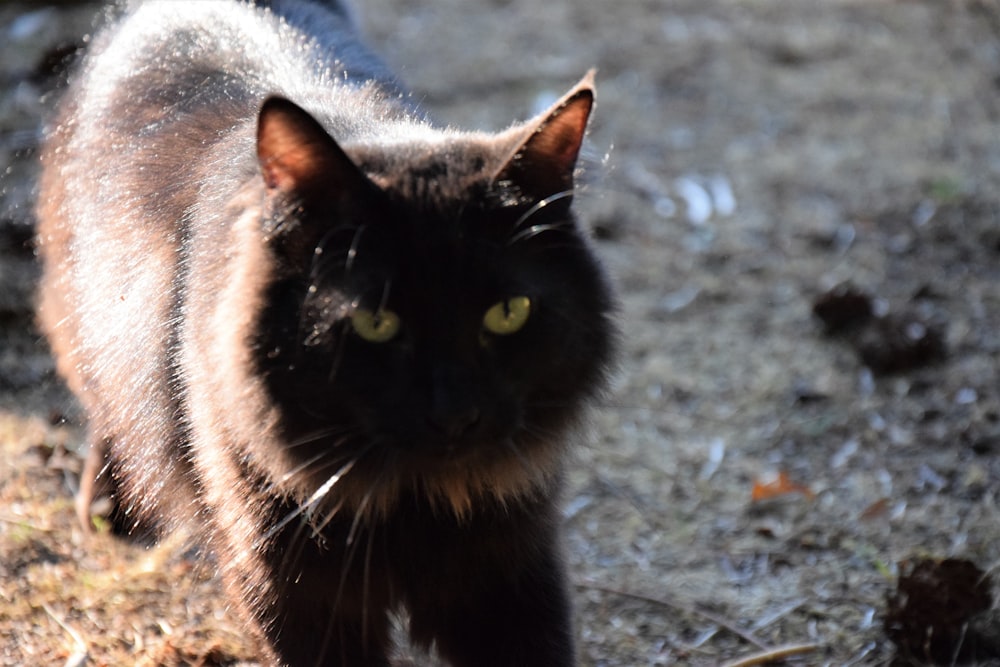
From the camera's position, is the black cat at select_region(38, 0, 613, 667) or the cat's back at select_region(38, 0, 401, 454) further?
the cat's back at select_region(38, 0, 401, 454)

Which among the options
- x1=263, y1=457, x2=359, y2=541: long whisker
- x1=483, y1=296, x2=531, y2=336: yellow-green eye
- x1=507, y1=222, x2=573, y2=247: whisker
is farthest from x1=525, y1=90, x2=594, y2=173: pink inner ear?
x1=263, y1=457, x2=359, y2=541: long whisker

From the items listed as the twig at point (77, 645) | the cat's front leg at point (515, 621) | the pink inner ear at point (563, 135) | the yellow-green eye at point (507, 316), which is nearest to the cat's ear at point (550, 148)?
the pink inner ear at point (563, 135)

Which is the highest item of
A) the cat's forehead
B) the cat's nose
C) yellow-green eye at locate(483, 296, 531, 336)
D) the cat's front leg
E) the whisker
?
the cat's forehead

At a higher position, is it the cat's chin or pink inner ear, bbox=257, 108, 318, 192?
pink inner ear, bbox=257, 108, 318, 192

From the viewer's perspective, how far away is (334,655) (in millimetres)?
2203

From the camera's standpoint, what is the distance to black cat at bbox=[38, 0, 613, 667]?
1.87 m

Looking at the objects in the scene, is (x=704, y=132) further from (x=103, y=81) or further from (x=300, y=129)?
(x=300, y=129)

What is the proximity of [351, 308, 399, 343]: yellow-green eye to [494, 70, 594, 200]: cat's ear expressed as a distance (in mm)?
320

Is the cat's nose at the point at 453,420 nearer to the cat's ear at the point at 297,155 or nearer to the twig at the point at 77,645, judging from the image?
the cat's ear at the point at 297,155

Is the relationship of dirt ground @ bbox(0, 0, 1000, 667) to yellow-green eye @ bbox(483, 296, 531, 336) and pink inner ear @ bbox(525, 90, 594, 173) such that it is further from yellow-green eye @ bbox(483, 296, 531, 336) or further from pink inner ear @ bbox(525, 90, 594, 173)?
yellow-green eye @ bbox(483, 296, 531, 336)

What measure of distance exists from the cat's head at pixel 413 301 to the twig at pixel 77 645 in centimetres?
91

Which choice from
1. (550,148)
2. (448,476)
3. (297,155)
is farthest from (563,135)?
(448,476)

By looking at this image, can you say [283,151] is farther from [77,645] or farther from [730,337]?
[730,337]

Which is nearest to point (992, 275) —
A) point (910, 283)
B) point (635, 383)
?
point (910, 283)
